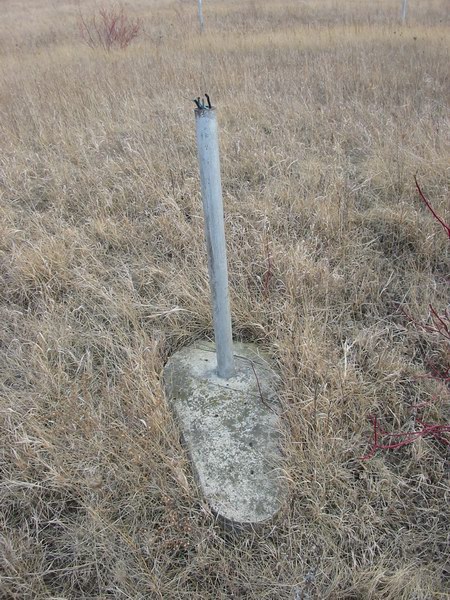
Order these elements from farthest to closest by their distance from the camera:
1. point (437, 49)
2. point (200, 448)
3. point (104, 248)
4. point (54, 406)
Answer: point (437, 49)
point (104, 248)
point (54, 406)
point (200, 448)

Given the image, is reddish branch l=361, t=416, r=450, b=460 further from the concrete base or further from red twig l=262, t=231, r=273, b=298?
red twig l=262, t=231, r=273, b=298

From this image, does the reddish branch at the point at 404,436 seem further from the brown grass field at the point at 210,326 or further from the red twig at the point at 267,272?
the red twig at the point at 267,272

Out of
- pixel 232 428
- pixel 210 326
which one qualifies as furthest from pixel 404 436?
pixel 210 326

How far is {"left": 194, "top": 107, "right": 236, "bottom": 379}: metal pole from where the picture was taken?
154cm

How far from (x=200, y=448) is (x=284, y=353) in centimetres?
62

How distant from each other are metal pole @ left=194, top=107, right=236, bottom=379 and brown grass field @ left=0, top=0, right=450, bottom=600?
1.00 ft

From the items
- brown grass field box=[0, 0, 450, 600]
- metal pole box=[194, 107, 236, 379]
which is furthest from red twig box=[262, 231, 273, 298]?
metal pole box=[194, 107, 236, 379]

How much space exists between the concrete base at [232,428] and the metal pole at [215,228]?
0.11 meters

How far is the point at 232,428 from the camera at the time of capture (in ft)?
6.10

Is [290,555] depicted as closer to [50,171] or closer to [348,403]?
[348,403]

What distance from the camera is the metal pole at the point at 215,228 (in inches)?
60.8

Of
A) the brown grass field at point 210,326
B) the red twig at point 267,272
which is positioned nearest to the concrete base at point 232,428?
the brown grass field at point 210,326

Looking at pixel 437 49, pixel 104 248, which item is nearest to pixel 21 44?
pixel 437 49

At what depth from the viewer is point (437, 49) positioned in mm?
6344
